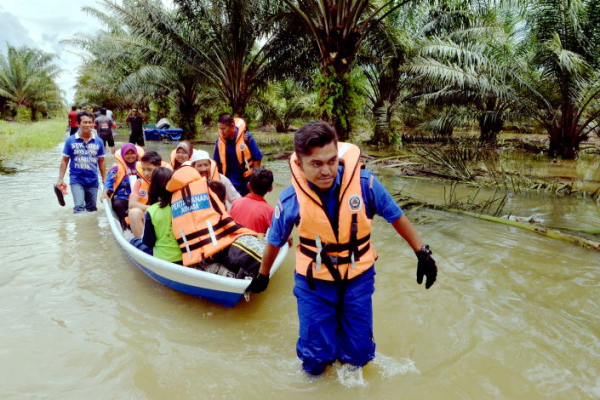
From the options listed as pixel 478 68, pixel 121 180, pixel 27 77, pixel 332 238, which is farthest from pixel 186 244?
pixel 27 77

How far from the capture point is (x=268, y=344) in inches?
122

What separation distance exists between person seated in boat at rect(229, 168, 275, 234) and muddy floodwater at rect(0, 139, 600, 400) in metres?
0.68

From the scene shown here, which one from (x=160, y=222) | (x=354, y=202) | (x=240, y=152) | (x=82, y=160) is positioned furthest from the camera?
(x=82, y=160)

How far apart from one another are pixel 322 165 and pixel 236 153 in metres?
3.39

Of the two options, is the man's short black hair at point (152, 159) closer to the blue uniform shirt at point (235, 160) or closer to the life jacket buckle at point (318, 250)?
the blue uniform shirt at point (235, 160)

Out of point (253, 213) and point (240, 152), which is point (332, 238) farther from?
point (240, 152)

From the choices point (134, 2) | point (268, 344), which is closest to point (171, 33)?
point (134, 2)

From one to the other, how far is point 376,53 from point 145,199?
10940 mm

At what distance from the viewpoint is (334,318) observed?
234cm

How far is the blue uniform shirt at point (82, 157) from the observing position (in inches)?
231

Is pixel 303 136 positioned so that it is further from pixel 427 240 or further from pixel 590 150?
pixel 590 150

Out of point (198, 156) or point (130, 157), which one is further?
point (130, 157)

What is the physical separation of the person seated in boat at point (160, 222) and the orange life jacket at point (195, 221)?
0.10m

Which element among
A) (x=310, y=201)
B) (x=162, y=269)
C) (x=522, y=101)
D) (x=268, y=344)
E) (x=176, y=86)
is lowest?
(x=268, y=344)
